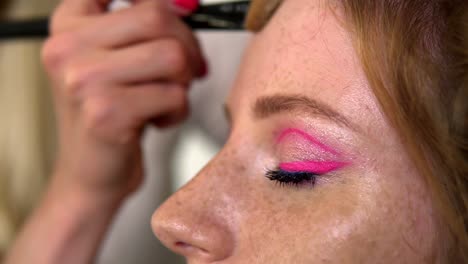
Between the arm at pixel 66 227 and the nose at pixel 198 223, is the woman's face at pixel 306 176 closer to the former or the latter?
the nose at pixel 198 223

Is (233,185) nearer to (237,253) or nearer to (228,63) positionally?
(237,253)

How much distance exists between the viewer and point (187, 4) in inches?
27.1

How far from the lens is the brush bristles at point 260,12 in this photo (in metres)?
0.57

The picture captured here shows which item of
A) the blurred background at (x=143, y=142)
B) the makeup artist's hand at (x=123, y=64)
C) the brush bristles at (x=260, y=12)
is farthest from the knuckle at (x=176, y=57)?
the blurred background at (x=143, y=142)

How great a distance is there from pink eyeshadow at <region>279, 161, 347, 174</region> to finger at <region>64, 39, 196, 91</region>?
0.27 metres

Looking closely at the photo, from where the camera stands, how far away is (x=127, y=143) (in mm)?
756

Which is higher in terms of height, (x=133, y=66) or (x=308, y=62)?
(x=308, y=62)

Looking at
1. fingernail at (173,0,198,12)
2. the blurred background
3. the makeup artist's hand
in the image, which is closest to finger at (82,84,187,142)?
the makeup artist's hand

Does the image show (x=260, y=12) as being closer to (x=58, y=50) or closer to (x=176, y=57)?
(x=176, y=57)

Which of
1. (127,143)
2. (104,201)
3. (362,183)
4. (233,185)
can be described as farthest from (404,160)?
(104,201)

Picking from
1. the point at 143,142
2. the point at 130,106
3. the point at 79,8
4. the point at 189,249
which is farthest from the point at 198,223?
the point at 143,142

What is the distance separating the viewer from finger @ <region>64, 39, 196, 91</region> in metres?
0.68

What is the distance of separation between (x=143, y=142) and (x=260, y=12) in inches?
22.1

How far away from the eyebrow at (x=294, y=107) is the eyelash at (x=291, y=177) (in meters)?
0.05
